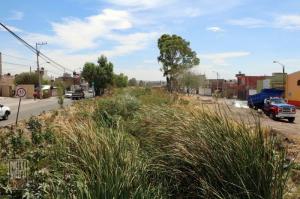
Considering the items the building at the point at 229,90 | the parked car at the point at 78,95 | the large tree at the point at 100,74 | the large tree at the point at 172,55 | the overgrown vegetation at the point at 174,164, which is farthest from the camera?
A: the large tree at the point at 100,74

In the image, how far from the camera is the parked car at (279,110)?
3885 centimetres

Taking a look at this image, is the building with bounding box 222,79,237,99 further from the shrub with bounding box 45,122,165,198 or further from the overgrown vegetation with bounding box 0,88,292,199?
the shrub with bounding box 45,122,165,198

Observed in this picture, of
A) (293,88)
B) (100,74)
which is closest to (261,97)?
(293,88)

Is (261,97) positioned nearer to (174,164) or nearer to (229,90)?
(229,90)

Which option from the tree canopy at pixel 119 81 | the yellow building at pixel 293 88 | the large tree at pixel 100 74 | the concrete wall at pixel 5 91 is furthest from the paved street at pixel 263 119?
the tree canopy at pixel 119 81

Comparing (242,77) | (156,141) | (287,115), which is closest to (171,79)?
(287,115)

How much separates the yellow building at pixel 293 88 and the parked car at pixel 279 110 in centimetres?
2515

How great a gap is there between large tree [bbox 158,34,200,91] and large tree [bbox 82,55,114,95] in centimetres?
3788

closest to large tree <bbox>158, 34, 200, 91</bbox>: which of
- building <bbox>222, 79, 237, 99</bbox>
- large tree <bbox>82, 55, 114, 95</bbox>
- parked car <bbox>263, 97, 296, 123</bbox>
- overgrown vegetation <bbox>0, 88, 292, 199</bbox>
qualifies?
building <bbox>222, 79, 237, 99</bbox>

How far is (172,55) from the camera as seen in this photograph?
62156 mm

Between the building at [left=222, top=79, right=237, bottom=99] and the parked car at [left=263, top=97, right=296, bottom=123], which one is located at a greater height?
the building at [left=222, top=79, right=237, bottom=99]

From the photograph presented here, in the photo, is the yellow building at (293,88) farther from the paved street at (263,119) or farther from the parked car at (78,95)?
the parked car at (78,95)

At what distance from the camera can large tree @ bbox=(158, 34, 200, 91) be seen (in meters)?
61.7

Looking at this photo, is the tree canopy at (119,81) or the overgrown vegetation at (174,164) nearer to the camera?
the overgrown vegetation at (174,164)
